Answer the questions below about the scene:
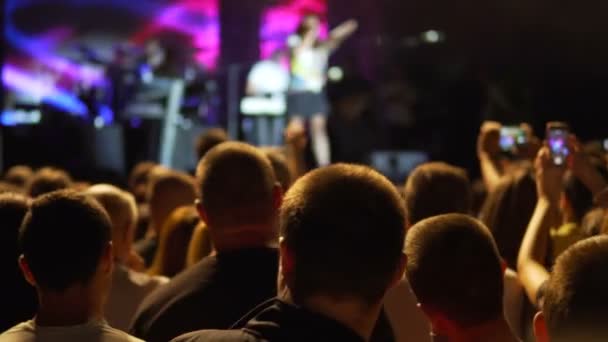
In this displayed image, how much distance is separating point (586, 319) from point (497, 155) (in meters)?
3.17

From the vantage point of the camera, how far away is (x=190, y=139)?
1178cm

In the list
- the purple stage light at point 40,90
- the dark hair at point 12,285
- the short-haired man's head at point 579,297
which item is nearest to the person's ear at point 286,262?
the short-haired man's head at point 579,297

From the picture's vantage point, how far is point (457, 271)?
2.11 meters

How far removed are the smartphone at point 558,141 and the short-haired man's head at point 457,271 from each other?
3.59ft

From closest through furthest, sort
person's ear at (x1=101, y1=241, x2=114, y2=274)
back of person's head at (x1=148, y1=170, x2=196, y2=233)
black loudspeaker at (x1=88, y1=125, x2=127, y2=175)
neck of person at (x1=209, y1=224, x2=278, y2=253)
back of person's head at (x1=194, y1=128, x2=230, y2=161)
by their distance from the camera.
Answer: person's ear at (x1=101, y1=241, x2=114, y2=274) < neck of person at (x1=209, y1=224, x2=278, y2=253) < back of person's head at (x1=148, y1=170, x2=196, y2=233) < back of person's head at (x1=194, y1=128, x2=230, y2=161) < black loudspeaker at (x1=88, y1=125, x2=127, y2=175)

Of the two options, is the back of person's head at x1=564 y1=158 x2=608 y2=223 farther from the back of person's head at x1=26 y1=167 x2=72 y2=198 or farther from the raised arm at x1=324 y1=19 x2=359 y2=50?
the raised arm at x1=324 y1=19 x2=359 y2=50

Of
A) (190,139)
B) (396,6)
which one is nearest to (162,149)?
(190,139)

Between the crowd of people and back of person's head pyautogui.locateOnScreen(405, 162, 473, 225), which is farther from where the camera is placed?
back of person's head pyautogui.locateOnScreen(405, 162, 473, 225)

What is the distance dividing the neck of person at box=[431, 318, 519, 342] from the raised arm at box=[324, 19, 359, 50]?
10.3 metres

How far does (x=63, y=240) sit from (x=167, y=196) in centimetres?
246

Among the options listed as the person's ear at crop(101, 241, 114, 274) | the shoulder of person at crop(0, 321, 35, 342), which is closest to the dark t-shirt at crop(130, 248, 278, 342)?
the person's ear at crop(101, 241, 114, 274)

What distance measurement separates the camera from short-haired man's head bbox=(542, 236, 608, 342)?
1564mm

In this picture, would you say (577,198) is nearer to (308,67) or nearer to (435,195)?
(435,195)

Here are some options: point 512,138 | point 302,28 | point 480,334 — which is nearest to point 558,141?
point 512,138
